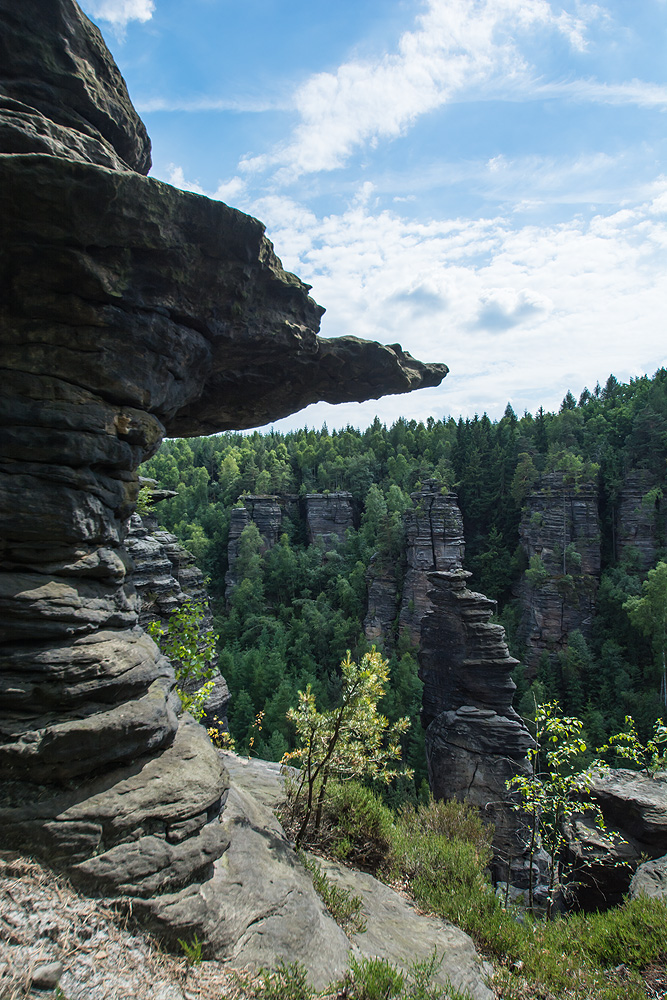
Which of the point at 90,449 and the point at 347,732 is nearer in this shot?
the point at 90,449

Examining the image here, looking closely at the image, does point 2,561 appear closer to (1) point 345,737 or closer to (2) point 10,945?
(2) point 10,945

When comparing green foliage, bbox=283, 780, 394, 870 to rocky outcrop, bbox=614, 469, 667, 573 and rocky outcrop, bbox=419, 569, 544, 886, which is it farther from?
rocky outcrop, bbox=614, 469, 667, 573

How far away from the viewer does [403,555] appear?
192 ft

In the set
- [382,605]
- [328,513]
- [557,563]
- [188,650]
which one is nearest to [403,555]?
[382,605]

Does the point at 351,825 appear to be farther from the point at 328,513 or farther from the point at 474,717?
the point at 328,513

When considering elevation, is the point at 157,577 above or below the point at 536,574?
above

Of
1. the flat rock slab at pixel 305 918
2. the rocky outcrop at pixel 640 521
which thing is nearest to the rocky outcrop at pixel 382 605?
the rocky outcrop at pixel 640 521

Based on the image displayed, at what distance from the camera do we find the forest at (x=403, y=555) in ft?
141

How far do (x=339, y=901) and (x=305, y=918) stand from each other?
1221 mm

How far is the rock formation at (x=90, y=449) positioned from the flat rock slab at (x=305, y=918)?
0.50 metres

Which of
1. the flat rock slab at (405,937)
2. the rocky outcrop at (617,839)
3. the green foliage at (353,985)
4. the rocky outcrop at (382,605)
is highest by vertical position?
the green foliage at (353,985)

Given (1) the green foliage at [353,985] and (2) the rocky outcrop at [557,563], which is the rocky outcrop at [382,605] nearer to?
(2) the rocky outcrop at [557,563]

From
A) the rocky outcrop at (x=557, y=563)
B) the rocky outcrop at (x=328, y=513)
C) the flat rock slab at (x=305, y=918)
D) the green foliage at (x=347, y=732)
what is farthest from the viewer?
the rocky outcrop at (x=328, y=513)

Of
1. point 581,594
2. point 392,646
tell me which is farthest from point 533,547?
point 392,646
